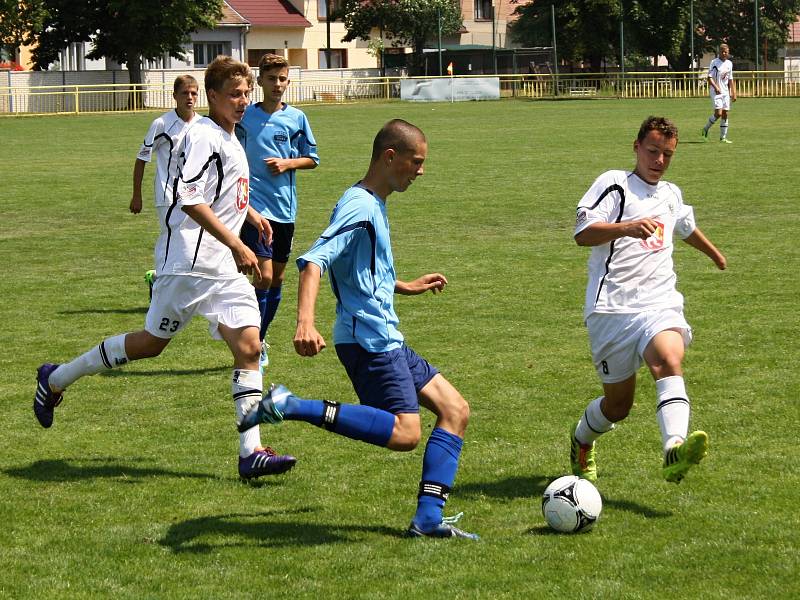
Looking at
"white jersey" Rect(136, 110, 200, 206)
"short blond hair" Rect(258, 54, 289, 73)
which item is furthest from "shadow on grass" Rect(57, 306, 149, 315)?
"short blond hair" Rect(258, 54, 289, 73)

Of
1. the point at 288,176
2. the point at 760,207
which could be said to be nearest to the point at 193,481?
the point at 288,176

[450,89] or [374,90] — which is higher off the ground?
[374,90]

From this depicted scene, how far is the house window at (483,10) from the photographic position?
9556 centimetres

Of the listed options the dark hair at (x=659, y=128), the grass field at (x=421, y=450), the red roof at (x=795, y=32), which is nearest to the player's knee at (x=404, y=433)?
the grass field at (x=421, y=450)

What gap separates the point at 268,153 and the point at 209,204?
2.51 metres

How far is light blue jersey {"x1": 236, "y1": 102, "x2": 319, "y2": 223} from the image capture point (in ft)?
29.8

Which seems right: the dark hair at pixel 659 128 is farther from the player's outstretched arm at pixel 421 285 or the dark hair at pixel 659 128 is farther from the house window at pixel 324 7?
the house window at pixel 324 7

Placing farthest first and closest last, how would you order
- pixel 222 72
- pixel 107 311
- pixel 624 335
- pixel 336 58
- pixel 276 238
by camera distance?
1. pixel 336 58
2. pixel 107 311
3. pixel 276 238
4. pixel 222 72
5. pixel 624 335

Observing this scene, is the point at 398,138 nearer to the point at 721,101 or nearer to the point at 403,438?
the point at 403,438

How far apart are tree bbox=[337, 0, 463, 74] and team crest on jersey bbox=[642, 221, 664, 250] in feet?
239

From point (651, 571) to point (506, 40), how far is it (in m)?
91.2

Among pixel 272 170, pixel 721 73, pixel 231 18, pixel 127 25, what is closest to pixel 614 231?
pixel 272 170

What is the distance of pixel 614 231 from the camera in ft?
19.1

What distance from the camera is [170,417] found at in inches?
304
